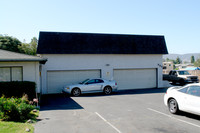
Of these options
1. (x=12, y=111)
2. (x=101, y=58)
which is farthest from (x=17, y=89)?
(x=101, y=58)

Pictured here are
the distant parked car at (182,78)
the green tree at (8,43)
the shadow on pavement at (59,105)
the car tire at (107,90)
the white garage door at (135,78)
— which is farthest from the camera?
the green tree at (8,43)

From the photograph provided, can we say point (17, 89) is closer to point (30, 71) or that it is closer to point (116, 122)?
point (30, 71)

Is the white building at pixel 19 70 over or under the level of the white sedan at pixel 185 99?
over

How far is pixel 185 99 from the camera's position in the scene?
860 centimetres

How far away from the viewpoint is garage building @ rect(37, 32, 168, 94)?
59.8ft

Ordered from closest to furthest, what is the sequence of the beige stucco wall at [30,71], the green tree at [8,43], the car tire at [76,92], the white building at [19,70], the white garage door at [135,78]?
the white building at [19,70] → the beige stucco wall at [30,71] → the car tire at [76,92] → the white garage door at [135,78] → the green tree at [8,43]

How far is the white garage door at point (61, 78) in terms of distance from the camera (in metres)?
18.1

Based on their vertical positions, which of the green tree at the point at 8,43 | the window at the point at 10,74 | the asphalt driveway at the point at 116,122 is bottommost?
the asphalt driveway at the point at 116,122

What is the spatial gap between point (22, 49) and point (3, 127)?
3538 centimetres

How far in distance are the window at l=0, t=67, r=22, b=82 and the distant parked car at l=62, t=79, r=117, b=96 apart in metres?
3.93

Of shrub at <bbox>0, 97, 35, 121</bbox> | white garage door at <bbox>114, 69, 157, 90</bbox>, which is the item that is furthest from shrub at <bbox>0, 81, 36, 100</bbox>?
white garage door at <bbox>114, 69, 157, 90</bbox>

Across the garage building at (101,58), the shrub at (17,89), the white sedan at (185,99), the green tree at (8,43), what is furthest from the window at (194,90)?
the green tree at (8,43)

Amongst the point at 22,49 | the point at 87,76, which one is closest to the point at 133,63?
the point at 87,76

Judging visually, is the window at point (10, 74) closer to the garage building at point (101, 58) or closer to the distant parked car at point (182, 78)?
the garage building at point (101, 58)
